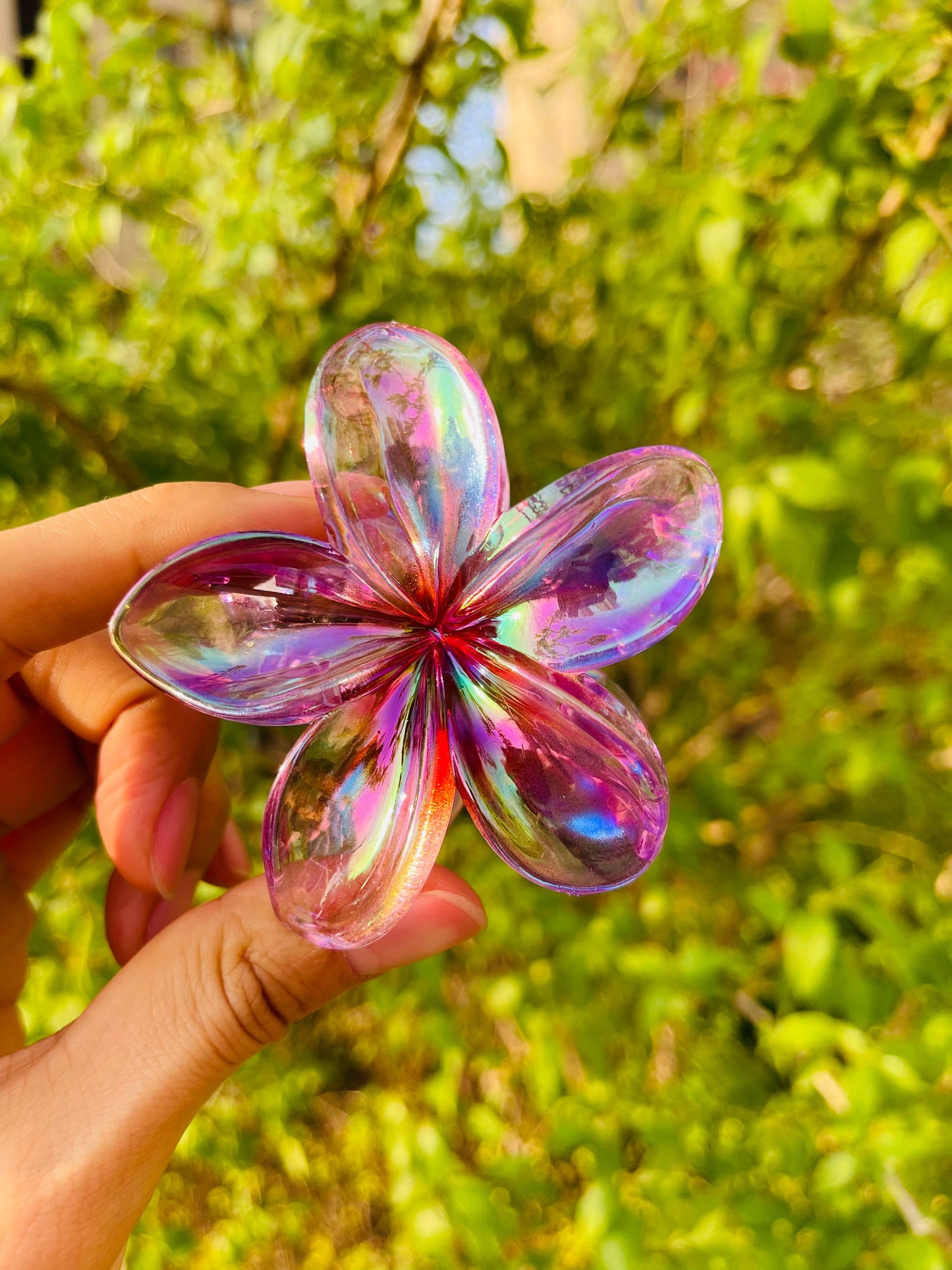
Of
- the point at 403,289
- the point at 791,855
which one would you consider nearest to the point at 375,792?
the point at 403,289

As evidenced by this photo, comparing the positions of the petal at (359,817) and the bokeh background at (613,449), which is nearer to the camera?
the petal at (359,817)

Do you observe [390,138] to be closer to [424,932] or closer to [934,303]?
[934,303]

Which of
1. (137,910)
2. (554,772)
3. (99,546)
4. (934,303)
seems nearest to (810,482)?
(934,303)

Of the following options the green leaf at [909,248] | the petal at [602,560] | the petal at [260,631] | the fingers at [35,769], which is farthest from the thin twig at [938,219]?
the fingers at [35,769]

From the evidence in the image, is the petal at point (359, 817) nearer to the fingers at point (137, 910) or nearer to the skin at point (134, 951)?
the skin at point (134, 951)

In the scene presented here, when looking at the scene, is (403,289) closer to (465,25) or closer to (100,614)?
(465,25)
